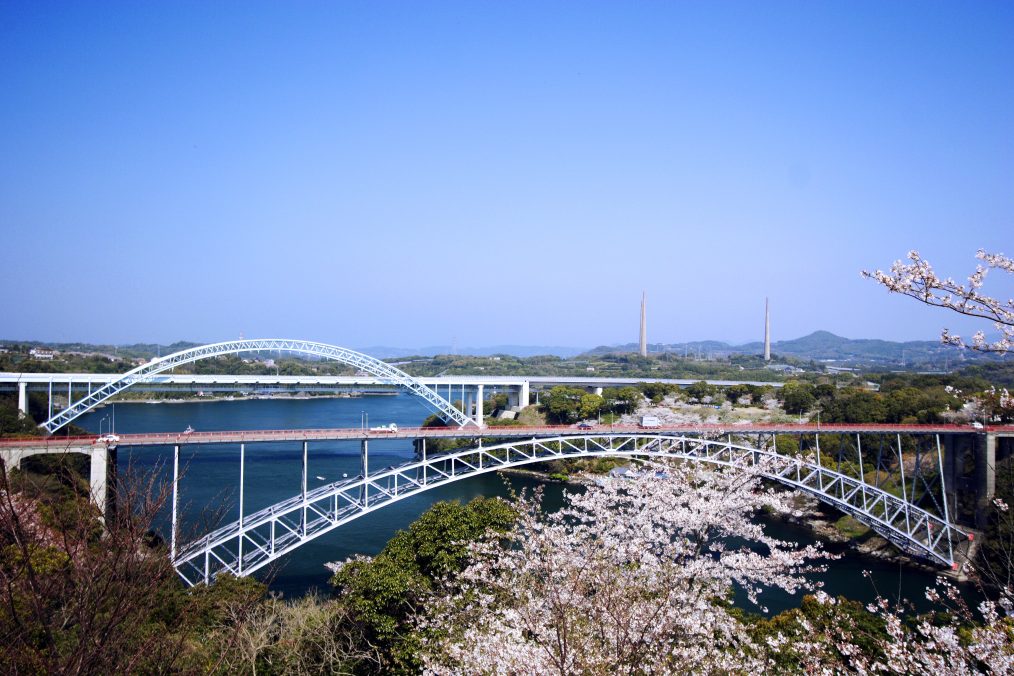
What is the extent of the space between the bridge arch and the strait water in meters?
1.02

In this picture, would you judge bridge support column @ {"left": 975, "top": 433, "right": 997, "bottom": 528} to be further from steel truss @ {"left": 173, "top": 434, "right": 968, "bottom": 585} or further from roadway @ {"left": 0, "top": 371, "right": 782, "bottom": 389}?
roadway @ {"left": 0, "top": 371, "right": 782, "bottom": 389}

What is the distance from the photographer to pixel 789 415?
29.3m

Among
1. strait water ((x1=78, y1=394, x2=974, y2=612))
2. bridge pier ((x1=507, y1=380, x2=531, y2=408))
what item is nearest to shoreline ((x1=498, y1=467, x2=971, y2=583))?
strait water ((x1=78, y1=394, x2=974, y2=612))

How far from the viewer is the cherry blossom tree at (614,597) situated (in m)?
4.68

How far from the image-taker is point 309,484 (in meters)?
20.4

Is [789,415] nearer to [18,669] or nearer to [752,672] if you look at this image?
[752,672]

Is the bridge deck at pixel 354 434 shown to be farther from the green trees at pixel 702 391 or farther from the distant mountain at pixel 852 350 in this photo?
A: the distant mountain at pixel 852 350

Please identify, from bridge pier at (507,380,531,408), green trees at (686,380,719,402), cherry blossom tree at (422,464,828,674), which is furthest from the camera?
green trees at (686,380,719,402)

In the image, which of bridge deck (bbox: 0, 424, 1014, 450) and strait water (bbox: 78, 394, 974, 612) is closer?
bridge deck (bbox: 0, 424, 1014, 450)

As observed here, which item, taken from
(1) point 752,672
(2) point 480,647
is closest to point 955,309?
(1) point 752,672

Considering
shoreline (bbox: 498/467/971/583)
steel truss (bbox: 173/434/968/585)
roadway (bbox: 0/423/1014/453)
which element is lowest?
shoreline (bbox: 498/467/971/583)

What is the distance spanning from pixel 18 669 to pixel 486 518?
6980 mm

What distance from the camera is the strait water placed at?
14.1 m

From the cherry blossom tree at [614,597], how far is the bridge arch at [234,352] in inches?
505
